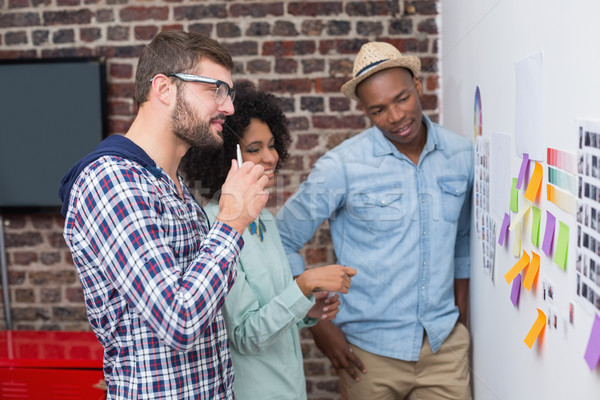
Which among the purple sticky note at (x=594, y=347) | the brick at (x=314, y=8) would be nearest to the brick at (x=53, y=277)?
the brick at (x=314, y=8)

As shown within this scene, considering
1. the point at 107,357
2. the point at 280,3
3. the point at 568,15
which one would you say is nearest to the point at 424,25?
the point at 280,3

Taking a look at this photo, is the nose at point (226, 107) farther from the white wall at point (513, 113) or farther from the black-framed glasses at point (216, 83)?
the white wall at point (513, 113)

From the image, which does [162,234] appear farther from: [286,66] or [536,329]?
[286,66]

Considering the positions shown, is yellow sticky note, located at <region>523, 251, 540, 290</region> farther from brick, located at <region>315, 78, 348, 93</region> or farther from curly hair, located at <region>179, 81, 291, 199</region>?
brick, located at <region>315, 78, 348, 93</region>

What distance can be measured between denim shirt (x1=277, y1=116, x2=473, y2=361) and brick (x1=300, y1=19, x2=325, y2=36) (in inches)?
26.3

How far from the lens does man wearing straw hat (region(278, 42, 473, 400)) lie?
5.98ft

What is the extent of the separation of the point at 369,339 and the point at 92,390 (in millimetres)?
873

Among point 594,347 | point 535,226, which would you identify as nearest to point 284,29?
point 535,226

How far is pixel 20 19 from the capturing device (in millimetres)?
2434

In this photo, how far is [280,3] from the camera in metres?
2.36

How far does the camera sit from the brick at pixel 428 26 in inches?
92.0

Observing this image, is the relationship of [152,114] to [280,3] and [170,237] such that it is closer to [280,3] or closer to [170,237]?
[170,237]

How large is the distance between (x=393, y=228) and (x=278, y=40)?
0.98 meters

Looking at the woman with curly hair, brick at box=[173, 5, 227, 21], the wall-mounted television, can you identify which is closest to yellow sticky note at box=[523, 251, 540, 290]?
the woman with curly hair
